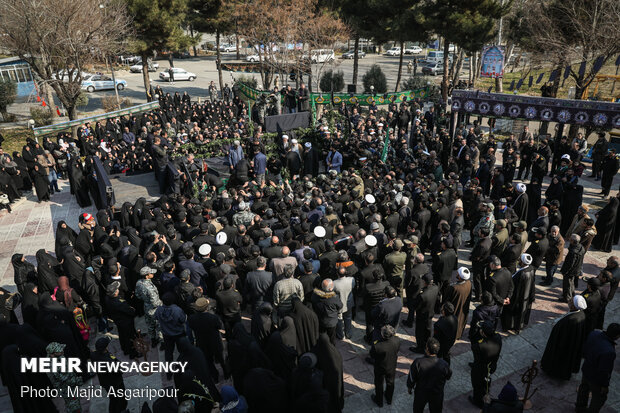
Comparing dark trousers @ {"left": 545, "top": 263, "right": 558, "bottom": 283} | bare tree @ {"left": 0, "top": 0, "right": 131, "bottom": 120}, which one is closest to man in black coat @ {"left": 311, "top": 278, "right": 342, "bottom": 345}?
dark trousers @ {"left": 545, "top": 263, "right": 558, "bottom": 283}

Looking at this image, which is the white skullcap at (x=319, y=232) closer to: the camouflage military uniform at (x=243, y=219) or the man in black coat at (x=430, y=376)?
the camouflage military uniform at (x=243, y=219)

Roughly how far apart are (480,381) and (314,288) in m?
2.88

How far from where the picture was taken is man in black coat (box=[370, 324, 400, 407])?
567cm

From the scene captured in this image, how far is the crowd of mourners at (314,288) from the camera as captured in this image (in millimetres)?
5562

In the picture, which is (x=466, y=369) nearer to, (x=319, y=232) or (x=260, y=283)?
(x=319, y=232)

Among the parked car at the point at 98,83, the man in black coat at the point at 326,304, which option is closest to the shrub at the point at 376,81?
the parked car at the point at 98,83

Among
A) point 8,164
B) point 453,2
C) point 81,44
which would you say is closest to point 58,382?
point 8,164

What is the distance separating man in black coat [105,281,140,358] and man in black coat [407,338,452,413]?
15.3ft

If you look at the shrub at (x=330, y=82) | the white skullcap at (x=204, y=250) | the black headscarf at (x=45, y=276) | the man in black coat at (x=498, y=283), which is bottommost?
the black headscarf at (x=45, y=276)

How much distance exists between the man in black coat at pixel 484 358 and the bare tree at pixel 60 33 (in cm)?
2304

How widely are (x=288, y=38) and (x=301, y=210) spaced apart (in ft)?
64.8

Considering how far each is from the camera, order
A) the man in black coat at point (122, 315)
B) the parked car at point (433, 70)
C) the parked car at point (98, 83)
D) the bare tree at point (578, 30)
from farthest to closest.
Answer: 1. the parked car at point (433, 70)
2. the parked car at point (98, 83)
3. the bare tree at point (578, 30)
4. the man in black coat at point (122, 315)

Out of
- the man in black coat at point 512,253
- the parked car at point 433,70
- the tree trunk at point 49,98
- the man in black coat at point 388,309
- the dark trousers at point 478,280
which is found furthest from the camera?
the parked car at point 433,70

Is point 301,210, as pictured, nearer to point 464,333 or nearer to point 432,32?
point 464,333
